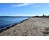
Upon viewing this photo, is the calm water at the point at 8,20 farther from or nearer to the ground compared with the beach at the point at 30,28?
farther from the ground

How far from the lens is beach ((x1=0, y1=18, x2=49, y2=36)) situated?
1267mm

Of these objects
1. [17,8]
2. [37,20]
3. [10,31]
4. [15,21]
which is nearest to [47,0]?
[37,20]

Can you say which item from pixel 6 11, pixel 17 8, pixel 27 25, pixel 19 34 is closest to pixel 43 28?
pixel 27 25

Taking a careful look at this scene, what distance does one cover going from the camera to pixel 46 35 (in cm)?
126

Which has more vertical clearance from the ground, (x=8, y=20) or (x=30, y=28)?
(x=8, y=20)

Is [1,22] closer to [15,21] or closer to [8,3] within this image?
[15,21]

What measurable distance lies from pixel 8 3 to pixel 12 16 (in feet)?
0.71

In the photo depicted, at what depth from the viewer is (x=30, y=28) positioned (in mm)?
1279

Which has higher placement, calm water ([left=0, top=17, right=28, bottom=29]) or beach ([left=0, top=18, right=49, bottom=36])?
calm water ([left=0, top=17, right=28, bottom=29])

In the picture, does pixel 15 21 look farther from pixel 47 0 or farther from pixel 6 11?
pixel 47 0

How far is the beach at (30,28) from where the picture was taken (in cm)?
127
